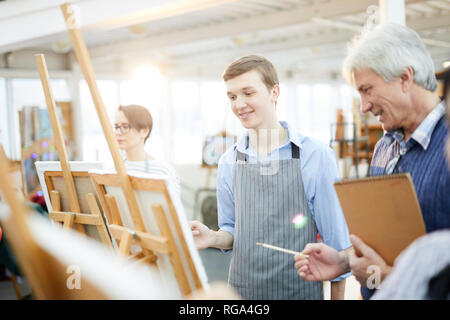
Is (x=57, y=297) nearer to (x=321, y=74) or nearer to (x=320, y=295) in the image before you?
(x=320, y=295)

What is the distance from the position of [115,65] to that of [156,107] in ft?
4.70

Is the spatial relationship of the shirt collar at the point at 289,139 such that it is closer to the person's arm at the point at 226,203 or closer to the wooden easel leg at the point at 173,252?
the person's arm at the point at 226,203

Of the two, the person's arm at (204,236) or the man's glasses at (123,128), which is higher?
the man's glasses at (123,128)

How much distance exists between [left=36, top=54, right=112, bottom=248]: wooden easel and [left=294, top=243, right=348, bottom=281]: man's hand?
0.85m

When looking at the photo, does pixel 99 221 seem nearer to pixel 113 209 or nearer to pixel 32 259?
pixel 113 209

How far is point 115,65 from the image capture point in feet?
35.2

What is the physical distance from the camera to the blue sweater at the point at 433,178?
1090mm

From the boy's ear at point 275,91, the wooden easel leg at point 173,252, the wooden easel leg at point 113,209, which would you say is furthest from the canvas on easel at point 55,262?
the boy's ear at point 275,91

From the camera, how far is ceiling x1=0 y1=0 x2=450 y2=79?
13.1 feet

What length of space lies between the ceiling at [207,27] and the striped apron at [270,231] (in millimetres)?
2257

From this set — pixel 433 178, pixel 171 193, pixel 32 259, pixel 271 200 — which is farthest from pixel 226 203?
pixel 32 259

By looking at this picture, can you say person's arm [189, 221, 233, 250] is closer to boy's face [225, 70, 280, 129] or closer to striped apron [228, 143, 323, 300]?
striped apron [228, 143, 323, 300]

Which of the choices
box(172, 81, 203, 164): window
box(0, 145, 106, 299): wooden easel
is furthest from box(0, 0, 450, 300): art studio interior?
box(172, 81, 203, 164): window

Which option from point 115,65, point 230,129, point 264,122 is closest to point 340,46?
point 230,129
